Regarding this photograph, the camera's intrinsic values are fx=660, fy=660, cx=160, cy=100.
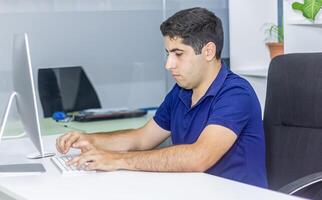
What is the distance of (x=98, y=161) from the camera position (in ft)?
6.76

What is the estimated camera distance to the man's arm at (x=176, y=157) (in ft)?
6.64

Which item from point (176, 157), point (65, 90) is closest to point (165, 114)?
point (176, 157)

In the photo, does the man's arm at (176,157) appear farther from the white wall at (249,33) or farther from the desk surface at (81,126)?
the white wall at (249,33)

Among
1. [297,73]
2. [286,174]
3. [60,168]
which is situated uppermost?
[297,73]

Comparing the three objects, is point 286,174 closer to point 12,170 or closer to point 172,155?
point 172,155

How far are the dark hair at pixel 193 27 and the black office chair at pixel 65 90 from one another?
1.72 m

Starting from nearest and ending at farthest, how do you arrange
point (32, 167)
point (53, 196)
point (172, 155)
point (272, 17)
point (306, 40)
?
point (53, 196)
point (172, 155)
point (32, 167)
point (306, 40)
point (272, 17)

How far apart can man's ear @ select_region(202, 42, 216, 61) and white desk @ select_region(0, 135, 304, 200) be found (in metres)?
0.49

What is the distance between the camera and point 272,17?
4.34 m

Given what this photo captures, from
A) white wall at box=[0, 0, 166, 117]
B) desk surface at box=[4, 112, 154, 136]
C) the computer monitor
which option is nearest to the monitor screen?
the computer monitor

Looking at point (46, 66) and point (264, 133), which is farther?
point (46, 66)

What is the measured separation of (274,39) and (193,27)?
211cm

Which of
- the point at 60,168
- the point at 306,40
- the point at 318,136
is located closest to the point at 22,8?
the point at 306,40

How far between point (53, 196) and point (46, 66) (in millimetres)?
2150
